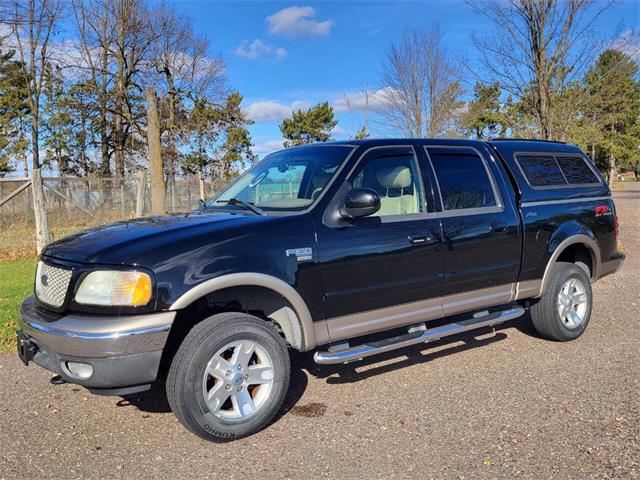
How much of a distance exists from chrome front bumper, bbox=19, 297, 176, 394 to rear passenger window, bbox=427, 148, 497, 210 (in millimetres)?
2649

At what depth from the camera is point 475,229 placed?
4.71 meters

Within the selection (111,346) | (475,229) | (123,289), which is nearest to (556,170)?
(475,229)

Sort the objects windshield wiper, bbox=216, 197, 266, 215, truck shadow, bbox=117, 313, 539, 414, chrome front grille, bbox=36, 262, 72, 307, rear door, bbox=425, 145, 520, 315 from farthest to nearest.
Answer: rear door, bbox=425, 145, 520, 315 < truck shadow, bbox=117, 313, 539, 414 < windshield wiper, bbox=216, 197, 266, 215 < chrome front grille, bbox=36, 262, 72, 307

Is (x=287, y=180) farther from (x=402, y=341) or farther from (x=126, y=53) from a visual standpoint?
(x=126, y=53)

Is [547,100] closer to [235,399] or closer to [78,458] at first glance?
[235,399]

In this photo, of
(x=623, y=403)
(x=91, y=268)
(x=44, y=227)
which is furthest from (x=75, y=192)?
(x=623, y=403)

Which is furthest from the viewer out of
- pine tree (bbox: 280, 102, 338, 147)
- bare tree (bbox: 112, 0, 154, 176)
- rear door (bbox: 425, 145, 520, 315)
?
pine tree (bbox: 280, 102, 338, 147)

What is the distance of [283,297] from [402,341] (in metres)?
1.11

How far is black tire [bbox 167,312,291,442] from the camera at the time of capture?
10.9 feet

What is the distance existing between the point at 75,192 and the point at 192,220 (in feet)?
33.3

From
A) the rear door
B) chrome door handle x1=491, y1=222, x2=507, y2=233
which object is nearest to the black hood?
the rear door

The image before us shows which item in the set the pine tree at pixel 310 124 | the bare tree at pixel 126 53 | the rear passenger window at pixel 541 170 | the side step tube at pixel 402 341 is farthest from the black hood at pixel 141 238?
the pine tree at pixel 310 124

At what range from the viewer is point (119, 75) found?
99.6 feet

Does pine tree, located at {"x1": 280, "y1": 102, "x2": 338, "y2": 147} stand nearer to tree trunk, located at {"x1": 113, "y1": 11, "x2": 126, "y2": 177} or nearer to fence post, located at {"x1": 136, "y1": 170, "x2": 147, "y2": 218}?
tree trunk, located at {"x1": 113, "y1": 11, "x2": 126, "y2": 177}
